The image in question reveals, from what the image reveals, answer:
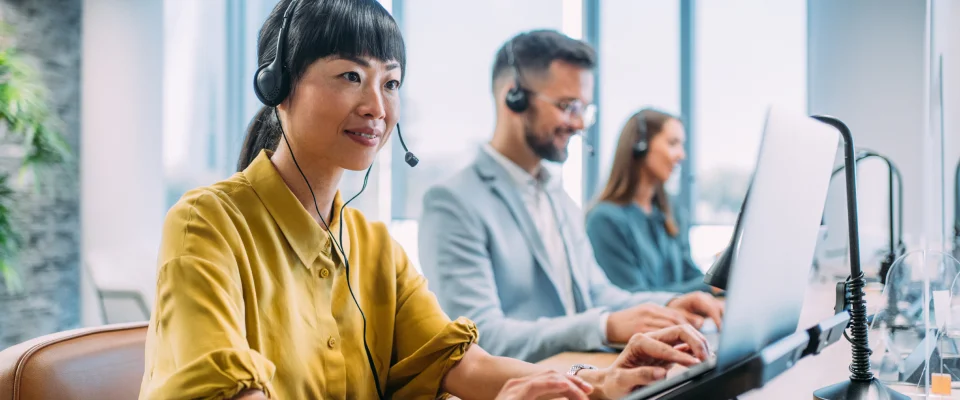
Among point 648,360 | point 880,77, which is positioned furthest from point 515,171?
point 880,77

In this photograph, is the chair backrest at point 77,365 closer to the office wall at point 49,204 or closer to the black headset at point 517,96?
the black headset at point 517,96

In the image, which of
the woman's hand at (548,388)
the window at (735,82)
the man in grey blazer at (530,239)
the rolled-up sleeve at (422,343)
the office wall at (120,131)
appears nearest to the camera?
the woman's hand at (548,388)

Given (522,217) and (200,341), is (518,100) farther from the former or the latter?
(200,341)

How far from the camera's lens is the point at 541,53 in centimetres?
219

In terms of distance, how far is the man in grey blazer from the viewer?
160cm

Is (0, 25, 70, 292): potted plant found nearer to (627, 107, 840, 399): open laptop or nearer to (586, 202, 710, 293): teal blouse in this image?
(586, 202, 710, 293): teal blouse

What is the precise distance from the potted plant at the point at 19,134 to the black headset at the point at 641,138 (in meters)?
2.52

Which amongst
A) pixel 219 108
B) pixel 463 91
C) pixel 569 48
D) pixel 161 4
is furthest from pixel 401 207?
pixel 569 48

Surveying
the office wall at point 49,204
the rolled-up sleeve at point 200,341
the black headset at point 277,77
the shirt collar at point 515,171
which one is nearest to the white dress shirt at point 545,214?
the shirt collar at point 515,171

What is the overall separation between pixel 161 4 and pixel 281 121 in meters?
3.22

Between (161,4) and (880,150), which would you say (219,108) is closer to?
(161,4)

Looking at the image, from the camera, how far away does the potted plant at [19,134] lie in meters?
3.06

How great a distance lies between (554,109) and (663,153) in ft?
4.50

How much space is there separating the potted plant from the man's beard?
2133mm
